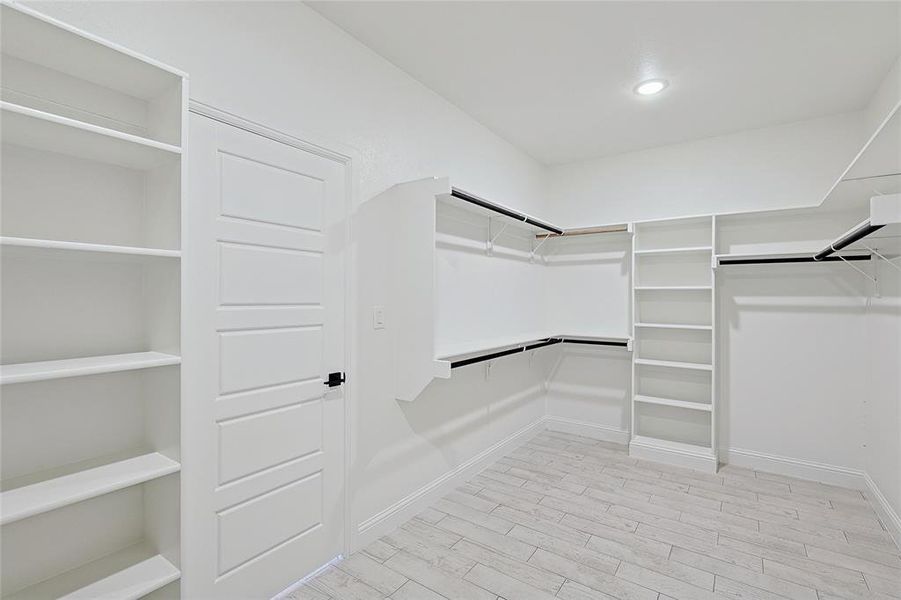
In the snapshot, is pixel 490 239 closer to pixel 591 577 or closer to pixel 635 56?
pixel 635 56

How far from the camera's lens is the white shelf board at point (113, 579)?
1.31m

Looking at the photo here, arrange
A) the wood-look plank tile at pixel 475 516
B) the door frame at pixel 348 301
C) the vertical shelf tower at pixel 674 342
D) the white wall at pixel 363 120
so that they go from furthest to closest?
the vertical shelf tower at pixel 674 342 < the wood-look plank tile at pixel 475 516 < the door frame at pixel 348 301 < the white wall at pixel 363 120

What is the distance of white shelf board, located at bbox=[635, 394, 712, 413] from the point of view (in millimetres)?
3605

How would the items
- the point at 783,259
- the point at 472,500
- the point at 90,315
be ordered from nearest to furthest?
the point at 90,315
the point at 472,500
the point at 783,259

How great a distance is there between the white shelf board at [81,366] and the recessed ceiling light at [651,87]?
3094 mm

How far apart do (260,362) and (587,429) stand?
137 inches

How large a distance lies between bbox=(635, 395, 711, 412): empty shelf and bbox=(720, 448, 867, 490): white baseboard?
0.49 metres

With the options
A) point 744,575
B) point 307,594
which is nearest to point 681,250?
point 744,575

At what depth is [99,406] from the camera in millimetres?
1497

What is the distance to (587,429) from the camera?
4.42 metres

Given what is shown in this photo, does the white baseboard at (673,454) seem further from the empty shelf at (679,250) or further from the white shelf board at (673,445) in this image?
the empty shelf at (679,250)

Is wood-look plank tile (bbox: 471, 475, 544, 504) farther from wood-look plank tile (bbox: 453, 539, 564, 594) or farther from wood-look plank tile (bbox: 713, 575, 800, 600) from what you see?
wood-look plank tile (bbox: 713, 575, 800, 600)

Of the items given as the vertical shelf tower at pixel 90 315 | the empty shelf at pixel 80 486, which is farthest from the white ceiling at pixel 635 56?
the empty shelf at pixel 80 486

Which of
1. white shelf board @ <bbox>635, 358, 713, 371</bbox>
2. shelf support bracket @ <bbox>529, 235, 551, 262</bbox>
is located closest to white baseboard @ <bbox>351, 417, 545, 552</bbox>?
white shelf board @ <bbox>635, 358, 713, 371</bbox>
